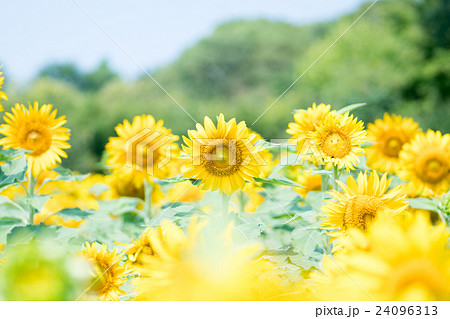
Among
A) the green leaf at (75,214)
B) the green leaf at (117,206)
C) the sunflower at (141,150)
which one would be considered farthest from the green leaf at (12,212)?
the sunflower at (141,150)

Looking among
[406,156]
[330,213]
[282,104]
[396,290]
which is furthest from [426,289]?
[282,104]

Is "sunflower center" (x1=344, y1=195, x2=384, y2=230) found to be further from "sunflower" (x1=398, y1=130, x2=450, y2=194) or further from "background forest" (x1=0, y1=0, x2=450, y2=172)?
"background forest" (x1=0, y1=0, x2=450, y2=172)

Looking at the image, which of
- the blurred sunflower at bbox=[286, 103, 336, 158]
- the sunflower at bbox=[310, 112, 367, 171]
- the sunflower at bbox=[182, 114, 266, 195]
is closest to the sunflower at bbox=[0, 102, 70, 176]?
the sunflower at bbox=[182, 114, 266, 195]

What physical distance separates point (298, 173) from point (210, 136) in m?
0.94

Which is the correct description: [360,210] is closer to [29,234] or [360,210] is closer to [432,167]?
[432,167]

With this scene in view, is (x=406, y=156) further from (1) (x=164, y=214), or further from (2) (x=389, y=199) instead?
(1) (x=164, y=214)

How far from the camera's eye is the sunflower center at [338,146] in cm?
153

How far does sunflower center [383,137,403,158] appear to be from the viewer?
2195 millimetres

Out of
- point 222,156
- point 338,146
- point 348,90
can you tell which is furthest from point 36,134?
point 348,90

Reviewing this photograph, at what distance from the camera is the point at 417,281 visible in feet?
1.47

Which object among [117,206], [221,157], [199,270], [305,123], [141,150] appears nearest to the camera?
[199,270]

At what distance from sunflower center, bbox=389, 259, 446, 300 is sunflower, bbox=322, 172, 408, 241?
0.73 m

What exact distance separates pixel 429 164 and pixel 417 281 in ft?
5.32

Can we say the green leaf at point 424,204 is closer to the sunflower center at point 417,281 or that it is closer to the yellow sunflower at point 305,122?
the yellow sunflower at point 305,122
